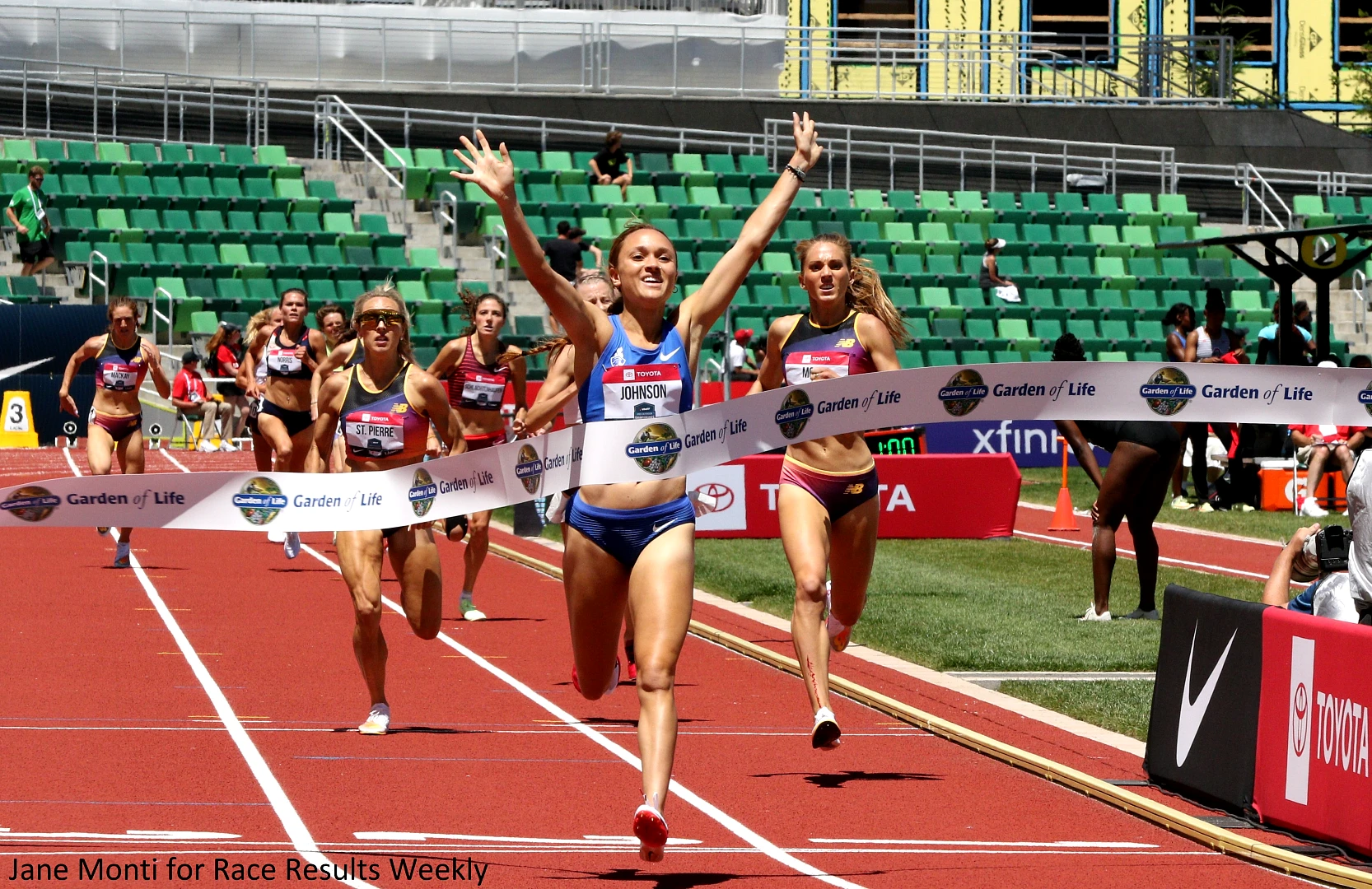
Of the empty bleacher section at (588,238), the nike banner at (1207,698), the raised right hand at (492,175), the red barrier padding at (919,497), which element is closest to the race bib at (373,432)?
the raised right hand at (492,175)

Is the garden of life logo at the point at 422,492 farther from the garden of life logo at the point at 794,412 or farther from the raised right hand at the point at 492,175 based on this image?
the raised right hand at the point at 492,175

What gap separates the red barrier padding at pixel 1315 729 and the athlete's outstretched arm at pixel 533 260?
9.34 feet

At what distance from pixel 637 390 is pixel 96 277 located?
81.2 ft

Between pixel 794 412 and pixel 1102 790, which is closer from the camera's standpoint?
pixel 794 412

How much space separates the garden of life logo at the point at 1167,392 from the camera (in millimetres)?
7914

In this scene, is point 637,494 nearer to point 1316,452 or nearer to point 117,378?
point 117,378

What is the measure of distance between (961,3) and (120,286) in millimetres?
27617

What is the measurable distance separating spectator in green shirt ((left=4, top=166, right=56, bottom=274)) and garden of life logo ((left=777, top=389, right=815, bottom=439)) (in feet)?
78.4

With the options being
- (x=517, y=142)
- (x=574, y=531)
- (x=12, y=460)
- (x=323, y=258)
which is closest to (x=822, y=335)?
(x=574, y=531)

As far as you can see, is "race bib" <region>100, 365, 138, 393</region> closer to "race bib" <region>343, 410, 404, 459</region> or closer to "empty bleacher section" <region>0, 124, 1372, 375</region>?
"race bib" <region>343, 410, 404, 459</region>

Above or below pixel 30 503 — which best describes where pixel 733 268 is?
above

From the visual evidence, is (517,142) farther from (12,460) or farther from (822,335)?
(822,335)

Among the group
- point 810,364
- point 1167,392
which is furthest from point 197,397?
point 1167,392

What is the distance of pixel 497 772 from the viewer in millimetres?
8547
